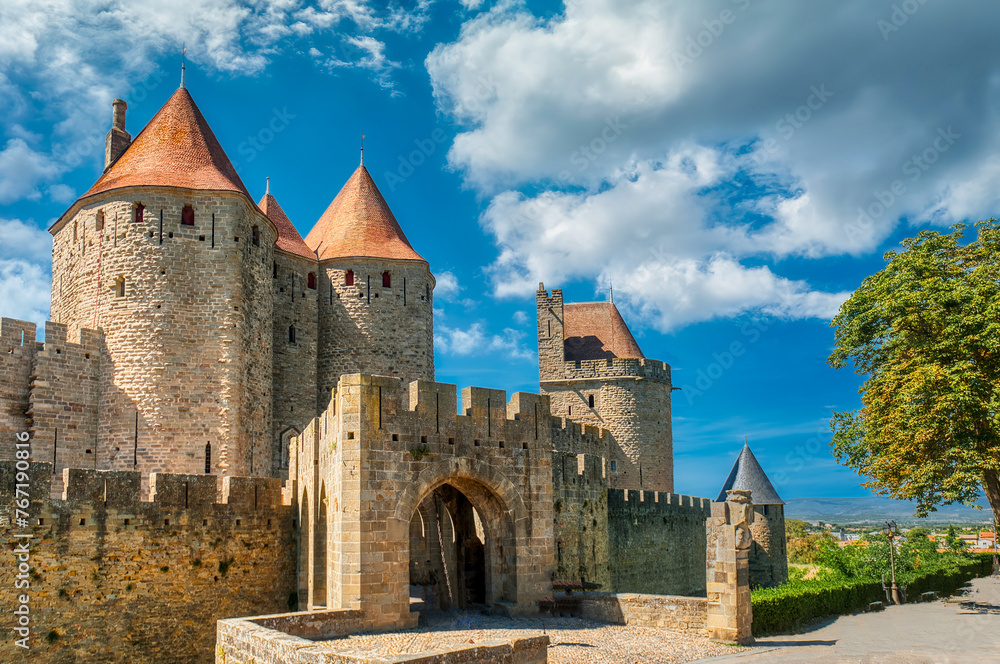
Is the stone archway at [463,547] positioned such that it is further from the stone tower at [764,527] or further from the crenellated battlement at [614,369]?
the stone tower at [764,527]

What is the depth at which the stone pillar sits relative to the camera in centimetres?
1378

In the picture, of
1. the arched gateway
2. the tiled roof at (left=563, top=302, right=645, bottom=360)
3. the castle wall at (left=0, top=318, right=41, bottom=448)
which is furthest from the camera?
the tiled roof at (left=563, top=302, right=645, bottom=360)

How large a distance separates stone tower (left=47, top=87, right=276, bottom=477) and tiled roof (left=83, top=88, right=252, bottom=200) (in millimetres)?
62

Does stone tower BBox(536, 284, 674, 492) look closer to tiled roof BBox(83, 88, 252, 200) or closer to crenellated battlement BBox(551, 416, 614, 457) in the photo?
crenellated battlement BBox(551, 416, 614, 457)

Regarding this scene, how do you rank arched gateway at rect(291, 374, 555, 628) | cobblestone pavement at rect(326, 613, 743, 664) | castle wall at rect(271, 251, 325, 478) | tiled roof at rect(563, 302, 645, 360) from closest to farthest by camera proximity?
cobblestone pavement at rect(326, 613, 743, 664) → arched gateway at rect(291, 374, 555, 628) → castle wall at rect(271, 251, 325, 478) → tiled roof at rect(563, 302, 645, 360)

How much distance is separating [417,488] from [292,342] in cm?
1426

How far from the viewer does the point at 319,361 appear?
92.4 ft

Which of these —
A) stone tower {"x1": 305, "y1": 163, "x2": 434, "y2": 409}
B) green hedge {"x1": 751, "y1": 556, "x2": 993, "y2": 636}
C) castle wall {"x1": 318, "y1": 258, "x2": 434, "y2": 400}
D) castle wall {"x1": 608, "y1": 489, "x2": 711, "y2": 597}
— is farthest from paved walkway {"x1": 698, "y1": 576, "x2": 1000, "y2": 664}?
stone tower {"x1": 305, "y1": 163, "x2": 434, "y2": 409}

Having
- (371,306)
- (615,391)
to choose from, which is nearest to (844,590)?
(615,391)

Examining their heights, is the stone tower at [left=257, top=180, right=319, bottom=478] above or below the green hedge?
above

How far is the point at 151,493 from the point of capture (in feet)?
53.7

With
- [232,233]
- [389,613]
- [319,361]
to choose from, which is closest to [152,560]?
[389,613]

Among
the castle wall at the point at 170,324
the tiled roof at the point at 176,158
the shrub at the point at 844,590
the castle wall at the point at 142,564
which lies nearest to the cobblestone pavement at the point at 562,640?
the shrub at the point at 844,590

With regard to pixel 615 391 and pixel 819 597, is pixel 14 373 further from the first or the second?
pixel 615 391
